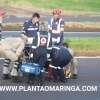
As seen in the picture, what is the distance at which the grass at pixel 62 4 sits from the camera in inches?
1420

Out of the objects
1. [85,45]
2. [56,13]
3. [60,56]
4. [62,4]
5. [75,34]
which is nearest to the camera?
[60,56]

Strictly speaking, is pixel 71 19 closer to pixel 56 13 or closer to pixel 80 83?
pixel 56 13

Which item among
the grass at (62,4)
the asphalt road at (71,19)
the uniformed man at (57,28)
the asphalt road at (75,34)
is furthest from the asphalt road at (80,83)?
the grass at (62,4)

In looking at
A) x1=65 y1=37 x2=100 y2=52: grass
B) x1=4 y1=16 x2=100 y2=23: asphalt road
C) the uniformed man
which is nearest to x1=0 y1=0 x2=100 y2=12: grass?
x1=4 y1=16 x2=100 y2=23: asphalt road

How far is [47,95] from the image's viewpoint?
14742 mm

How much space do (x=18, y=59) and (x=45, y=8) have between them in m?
19.1

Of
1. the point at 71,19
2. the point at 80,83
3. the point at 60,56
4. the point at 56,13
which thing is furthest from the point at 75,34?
the point at 80,83

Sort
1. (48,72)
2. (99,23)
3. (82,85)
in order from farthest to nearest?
(99,23) → (48,72) → (82,85)

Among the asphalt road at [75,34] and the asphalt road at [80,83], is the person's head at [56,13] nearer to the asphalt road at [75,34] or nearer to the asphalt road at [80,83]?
the asphalt road at [80,83]

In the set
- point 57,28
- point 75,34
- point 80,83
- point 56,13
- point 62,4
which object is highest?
point 56,13

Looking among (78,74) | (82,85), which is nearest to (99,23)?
(78,74)

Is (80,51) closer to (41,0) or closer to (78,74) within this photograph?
(78,74)

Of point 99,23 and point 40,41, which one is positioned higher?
point 40,41

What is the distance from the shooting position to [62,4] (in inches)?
1441
